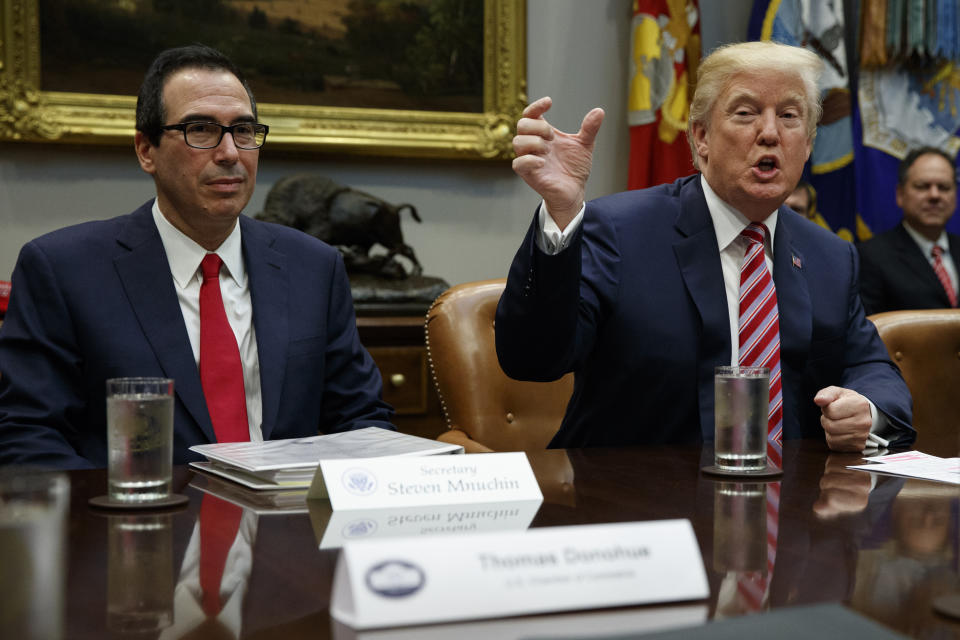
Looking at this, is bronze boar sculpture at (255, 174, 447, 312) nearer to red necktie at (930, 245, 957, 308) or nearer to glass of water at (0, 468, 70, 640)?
red necktie at (930, 245, 957, 308)

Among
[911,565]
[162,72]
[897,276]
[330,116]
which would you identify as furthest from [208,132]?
[897,276]

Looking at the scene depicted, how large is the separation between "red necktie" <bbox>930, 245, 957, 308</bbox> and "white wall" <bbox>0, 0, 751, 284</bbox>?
1.37m

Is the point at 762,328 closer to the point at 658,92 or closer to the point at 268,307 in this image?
the point at 268,307

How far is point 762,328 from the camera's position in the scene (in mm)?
2020

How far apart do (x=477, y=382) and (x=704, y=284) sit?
517 millimetres

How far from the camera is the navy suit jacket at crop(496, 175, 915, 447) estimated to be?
195cm

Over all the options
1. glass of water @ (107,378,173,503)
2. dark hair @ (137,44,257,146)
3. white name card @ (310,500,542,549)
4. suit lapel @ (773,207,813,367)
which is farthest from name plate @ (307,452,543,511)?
dark hair @ (137,44,257,146)

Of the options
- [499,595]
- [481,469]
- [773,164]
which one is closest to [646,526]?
[499,595]

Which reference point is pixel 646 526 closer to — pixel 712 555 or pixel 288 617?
pixel 712 555

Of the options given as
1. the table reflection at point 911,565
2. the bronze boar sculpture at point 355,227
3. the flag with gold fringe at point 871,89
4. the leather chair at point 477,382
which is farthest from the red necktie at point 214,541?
the flag with gold fringe at point 871,89

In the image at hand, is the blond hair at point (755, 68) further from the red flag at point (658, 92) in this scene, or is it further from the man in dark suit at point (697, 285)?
the red flag at point (658, 92)

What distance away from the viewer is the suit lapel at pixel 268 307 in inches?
76.1

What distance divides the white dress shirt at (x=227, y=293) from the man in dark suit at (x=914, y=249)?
11.2 feet

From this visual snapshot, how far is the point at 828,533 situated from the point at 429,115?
3.43 m
